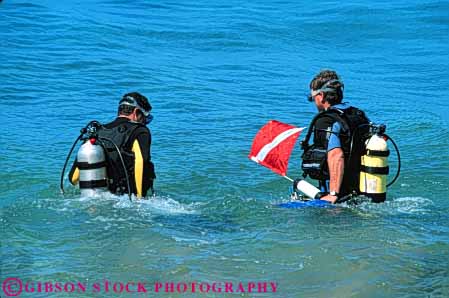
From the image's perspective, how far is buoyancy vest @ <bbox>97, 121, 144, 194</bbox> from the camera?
7602 millimetres

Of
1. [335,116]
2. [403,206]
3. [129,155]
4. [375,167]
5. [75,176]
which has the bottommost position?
[403,206]

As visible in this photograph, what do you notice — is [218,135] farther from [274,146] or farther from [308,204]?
[308,204]

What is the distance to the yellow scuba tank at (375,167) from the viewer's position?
7691 millimetres

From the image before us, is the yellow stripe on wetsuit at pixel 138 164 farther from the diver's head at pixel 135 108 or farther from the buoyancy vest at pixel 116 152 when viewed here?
the diver's head at pixel 135 108

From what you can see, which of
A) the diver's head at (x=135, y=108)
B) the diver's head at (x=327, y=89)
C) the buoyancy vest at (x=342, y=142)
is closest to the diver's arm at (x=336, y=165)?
the buoyancy vest at (x=342, y=142)

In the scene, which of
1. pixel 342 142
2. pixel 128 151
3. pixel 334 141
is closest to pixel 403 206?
pixel 342 142

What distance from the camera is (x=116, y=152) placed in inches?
301

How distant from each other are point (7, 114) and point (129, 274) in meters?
7.11

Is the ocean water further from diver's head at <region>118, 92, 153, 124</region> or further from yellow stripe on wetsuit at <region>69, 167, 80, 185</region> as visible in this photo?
diver's head at <region>118, 92, 153, 124</region>

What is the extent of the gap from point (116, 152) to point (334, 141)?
199 centimetres

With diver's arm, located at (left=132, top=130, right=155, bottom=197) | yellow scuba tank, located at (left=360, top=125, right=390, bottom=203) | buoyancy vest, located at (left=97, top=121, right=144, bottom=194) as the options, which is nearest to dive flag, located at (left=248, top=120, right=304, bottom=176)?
yellow scuba tank, located at (left=360, top=125, right=390, bottom=203)

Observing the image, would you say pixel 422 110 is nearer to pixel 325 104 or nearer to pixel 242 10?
pixel 325 104

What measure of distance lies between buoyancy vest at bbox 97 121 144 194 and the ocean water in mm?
165

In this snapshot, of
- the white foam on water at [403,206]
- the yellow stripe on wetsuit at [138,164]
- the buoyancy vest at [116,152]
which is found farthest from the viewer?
the white foam on water at [403,206]
